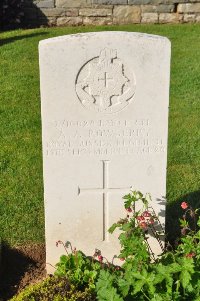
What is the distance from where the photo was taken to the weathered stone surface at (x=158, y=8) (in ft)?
36.9

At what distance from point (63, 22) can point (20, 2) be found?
36.1 inches

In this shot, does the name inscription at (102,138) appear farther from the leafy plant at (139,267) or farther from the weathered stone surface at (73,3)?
the weathered stone surface at (73,3)

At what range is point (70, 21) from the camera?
11250 millimetres

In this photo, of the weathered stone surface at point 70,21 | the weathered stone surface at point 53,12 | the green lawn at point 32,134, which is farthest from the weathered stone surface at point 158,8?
the weathered stone surface at point 53,12

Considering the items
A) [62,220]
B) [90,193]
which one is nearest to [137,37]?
[90,193]

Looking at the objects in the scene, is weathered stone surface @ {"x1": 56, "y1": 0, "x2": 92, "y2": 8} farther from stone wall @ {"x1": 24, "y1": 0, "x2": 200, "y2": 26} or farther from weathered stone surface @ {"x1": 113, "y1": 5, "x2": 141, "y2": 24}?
weathered stone surface @ {"x1": 113, "y1": 5, "x2": 141, "y2": 24}

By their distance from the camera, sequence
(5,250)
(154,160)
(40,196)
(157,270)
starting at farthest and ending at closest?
(40,196) → (5,250) → (154,160) → (157,270)

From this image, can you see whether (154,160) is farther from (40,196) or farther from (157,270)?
(40,196)

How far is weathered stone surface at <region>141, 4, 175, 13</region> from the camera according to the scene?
11242 mm

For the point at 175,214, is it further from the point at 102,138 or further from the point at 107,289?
the point at 107,289

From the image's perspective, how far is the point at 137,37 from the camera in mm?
3330

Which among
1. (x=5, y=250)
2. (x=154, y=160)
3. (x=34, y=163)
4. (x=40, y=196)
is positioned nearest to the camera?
(x=154, y=160)

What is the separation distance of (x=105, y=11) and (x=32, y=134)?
18.5 feet

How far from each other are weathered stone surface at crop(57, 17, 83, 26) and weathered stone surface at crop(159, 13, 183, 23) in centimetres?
162
